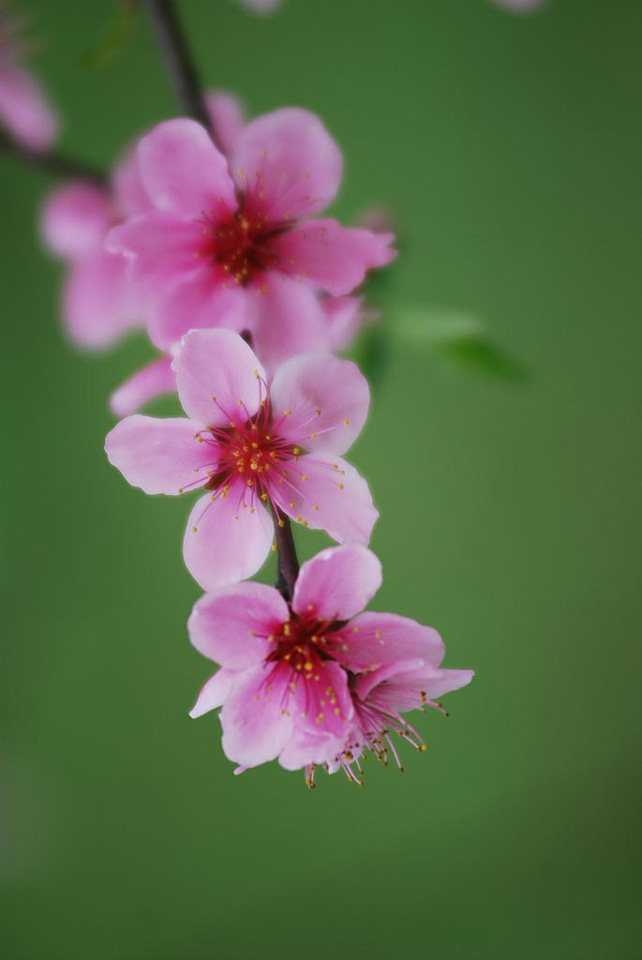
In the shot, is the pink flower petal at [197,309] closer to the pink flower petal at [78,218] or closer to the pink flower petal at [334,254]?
the pink flower petal at [334,254]

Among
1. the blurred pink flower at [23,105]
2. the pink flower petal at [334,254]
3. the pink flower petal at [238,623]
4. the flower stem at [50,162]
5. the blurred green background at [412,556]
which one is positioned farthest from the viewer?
the blurred green background at [412,556]

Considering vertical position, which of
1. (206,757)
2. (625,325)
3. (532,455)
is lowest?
(206,757)

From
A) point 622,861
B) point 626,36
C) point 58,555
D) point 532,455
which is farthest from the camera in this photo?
point 622,861

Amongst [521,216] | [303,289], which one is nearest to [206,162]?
[303,289]

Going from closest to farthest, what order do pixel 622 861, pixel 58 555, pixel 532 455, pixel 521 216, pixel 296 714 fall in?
pixel 296 714 → pixel 521 216 → pixel 532 455 → pixel 58 555 → pixel 622 861

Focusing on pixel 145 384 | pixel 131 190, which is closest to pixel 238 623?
pixel 145 384

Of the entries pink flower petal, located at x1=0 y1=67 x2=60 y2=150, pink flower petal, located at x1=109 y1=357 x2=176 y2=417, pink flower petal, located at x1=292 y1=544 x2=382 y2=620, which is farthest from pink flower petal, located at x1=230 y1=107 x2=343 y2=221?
pink flower petal, located at x1=0 y1=67 x2=60 y2=150

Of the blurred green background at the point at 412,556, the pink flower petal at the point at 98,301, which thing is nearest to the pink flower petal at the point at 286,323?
the pink flower petal at the point at 98,301

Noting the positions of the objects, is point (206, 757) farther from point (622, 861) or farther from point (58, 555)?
point (622, 861)

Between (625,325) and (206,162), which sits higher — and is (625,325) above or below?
above
